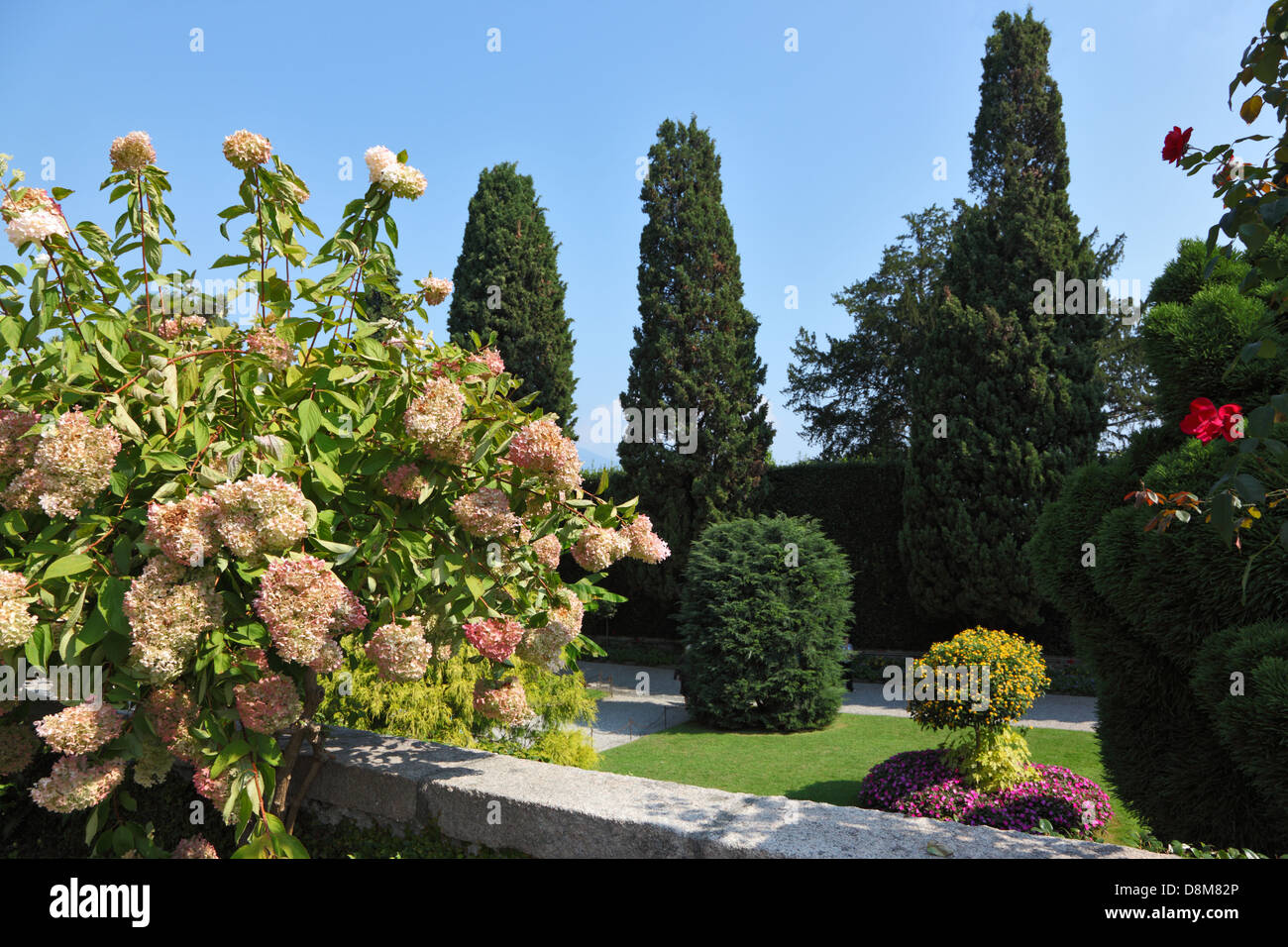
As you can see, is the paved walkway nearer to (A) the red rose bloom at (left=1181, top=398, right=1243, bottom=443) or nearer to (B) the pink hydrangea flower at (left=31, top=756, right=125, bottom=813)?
(B) the pink hydrangea flower at (left=31, top=756, right=125, bottom=813)

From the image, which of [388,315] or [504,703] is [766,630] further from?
[388,315]

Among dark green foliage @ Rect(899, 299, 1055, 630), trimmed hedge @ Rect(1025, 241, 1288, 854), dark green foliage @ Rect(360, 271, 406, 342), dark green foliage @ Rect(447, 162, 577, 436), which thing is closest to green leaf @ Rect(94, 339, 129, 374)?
dark green foliage @ Rect(360, 271, 406, 342)

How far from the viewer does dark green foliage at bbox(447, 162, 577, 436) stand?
59.6ft

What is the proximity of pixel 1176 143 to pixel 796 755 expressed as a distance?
23.8 feet

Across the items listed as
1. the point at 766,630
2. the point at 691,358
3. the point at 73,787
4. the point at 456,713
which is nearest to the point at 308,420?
the point at 73,787

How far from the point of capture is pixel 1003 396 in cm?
1303

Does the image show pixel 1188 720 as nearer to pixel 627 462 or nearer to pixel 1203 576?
pixel 1203 576

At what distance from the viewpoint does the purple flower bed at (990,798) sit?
19.0 ft

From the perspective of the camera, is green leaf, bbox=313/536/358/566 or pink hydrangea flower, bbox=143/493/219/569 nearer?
pink hydrangea flower, bbox=143/493/219/569

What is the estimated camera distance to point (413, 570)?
106 inches

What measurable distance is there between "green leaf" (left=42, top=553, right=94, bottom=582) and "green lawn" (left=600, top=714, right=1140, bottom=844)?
226 inches

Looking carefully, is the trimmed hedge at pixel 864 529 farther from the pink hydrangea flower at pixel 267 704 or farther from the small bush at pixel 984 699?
the pink hydrangea flower at pixel 267 704

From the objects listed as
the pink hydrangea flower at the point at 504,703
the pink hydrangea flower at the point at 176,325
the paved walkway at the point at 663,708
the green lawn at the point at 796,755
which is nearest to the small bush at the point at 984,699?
the green lawn at the point at 796,755
